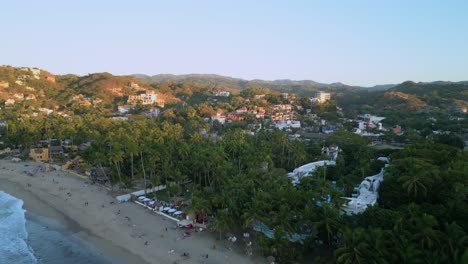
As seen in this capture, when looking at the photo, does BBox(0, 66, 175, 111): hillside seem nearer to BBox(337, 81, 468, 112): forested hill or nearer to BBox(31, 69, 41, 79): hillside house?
BBox(31, 69, 41, 79): hillside house

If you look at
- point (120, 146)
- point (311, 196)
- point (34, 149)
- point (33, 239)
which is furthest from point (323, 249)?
point (34, 149)

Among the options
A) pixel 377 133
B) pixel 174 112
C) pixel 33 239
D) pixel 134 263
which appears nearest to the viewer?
pixel 134 263

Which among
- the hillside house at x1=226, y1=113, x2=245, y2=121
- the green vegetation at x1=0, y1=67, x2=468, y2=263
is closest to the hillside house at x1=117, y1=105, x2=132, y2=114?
the green vegetation at x1=0, y1=67, x2=468, y2=263

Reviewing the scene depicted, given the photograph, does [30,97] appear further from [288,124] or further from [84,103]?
[288,124]

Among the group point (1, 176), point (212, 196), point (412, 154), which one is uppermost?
point (412, 154)

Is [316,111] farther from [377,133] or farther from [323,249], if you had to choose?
[323,249]

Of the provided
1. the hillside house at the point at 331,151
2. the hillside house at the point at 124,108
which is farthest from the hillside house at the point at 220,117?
the hillside house at the point at 331,151

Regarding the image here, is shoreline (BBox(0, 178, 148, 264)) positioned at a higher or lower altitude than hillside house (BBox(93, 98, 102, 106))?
lower

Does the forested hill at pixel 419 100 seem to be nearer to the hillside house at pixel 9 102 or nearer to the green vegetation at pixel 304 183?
the green vegetation at pixel 304 183
